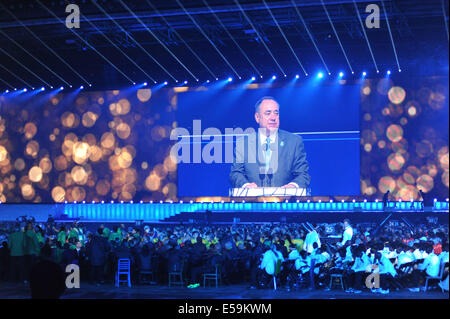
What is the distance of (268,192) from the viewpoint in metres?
23.5

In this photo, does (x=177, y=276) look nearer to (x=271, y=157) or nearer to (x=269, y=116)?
(x=271, y=157)

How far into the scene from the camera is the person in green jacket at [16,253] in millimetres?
12898

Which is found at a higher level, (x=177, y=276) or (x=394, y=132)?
(x=394, y=132)

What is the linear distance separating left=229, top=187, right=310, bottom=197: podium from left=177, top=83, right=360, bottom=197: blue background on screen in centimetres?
37

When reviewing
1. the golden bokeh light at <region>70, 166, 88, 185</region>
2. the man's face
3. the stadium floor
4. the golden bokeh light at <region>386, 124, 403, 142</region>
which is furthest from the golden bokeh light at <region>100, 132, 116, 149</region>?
the stadium floor

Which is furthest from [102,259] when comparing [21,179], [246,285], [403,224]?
[21,179]

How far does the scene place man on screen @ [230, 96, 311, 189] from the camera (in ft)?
76.7

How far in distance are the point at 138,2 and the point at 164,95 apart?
6740 mm

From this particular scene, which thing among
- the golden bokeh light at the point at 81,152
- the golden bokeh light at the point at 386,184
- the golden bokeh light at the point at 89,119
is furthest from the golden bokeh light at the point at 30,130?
the golden bokeh light at the point at 386,184

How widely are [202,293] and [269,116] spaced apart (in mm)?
13113

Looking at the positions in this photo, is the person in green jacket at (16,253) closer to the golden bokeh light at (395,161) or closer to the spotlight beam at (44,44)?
the spotlight beam at (44,44)

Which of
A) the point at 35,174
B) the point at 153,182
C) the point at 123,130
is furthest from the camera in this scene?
the point at 35,174

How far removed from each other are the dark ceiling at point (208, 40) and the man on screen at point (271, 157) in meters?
1.78

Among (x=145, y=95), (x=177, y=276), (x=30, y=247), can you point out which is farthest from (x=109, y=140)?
(x=177, y=276)
